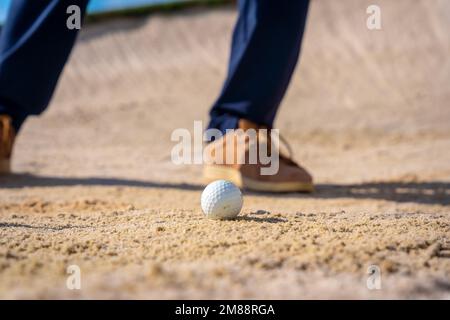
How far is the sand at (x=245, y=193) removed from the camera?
1.71 meters

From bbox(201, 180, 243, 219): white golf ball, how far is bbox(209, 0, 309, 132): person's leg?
1413 mm

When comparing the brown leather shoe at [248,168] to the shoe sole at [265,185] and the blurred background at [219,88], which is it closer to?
the shoe sole at [265,185]

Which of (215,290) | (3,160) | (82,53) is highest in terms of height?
(82,53)

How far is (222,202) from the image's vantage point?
2.37 metres

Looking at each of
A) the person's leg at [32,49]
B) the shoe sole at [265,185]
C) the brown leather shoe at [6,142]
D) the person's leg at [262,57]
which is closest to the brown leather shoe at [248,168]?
the shoe sole at [265,185]

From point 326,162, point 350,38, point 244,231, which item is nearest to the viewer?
point 244,231

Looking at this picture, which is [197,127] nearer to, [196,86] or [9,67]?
[196,86]

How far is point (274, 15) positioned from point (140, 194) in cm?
128

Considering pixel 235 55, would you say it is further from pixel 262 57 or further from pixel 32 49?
pixel 32 49

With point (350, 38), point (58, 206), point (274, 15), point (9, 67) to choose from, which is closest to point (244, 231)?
point (58, 206)

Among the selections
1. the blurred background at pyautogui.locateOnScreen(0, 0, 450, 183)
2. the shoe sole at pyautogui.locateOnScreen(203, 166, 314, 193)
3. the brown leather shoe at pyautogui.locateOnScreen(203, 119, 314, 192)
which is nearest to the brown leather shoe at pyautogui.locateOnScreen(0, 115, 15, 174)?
the blurred background at pyautogui.locateOnScreen(0, 0, 450, 183)

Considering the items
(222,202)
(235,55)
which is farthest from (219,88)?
(222,202)

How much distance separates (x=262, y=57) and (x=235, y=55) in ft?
0.59

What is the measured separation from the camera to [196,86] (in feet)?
27.2
